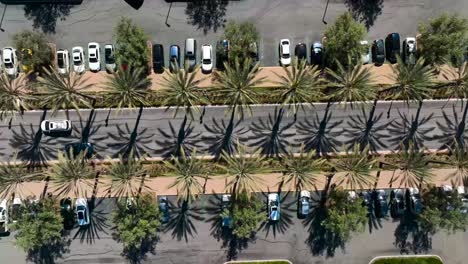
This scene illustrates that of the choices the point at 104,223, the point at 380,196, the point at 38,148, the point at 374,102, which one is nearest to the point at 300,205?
the point at 380,196

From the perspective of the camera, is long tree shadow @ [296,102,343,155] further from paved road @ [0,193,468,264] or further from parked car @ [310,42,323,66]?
paved road @ [0,193,468,264]

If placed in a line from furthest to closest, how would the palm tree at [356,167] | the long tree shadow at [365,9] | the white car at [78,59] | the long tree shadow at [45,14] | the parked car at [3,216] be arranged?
the long tree shadow at [365,9], the long tree shadow at [45,14], the white car at [78,59], the parked car at [3,216], the palm tree at [356,167]

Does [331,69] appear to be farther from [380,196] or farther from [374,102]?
[380,196]

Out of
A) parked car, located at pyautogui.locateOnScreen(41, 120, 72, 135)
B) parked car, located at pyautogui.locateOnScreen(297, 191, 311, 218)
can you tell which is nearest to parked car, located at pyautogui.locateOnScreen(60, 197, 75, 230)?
parked car, located at pyautogui.locateOnScreen(41, 120, 72, 135)

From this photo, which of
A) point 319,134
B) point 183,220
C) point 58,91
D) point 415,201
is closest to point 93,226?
point 183,220

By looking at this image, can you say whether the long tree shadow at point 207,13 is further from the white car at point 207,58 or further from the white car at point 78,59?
the white car at point 78,59

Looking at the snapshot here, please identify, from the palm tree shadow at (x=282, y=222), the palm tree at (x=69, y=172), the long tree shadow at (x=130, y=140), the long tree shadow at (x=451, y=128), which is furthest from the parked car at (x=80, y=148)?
the long tree shadow at (x=451, y=128)
